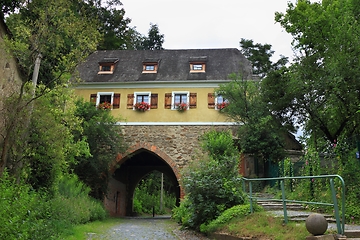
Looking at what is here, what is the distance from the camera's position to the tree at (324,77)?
45.2 feet

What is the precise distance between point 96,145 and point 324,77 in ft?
35.7

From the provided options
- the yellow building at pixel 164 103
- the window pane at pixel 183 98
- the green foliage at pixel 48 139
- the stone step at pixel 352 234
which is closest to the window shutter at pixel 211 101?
the yellow building at pixel 164 103

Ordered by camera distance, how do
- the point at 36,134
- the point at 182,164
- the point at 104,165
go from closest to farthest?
the point at 36,134
the point at 104,165
the point at 182,164

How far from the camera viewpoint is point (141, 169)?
27.0 meters

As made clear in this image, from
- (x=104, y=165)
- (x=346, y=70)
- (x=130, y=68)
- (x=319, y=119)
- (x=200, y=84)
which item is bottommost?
(x=104, y=165)

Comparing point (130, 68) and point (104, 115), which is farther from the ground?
point (130, 68)

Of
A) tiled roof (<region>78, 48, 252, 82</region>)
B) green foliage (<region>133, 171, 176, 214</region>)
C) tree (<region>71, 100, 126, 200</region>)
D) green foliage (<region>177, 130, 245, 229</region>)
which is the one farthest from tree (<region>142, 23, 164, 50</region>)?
green foliage (<region>177, 130, 245, 229</region>)

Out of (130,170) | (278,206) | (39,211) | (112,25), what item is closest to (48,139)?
(39,211)

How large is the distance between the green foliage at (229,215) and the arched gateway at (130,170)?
12.4 metres

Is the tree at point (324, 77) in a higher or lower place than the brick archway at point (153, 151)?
higher

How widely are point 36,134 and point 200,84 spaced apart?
12.7m

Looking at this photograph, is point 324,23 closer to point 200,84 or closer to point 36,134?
point 200,84

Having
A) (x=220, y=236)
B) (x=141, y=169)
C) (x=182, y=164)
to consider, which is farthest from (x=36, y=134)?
(x=141, y=169)

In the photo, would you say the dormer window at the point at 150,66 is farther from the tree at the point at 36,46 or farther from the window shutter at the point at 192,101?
the tree at the point at 36,46
